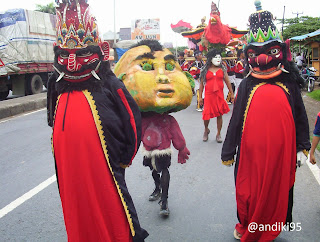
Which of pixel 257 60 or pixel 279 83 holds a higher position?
pixel 257 60

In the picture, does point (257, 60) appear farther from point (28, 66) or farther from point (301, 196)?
point (28, 66)

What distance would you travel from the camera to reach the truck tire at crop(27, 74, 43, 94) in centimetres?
1547

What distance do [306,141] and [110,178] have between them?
1740 mm

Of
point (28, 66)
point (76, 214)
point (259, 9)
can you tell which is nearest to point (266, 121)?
point (259, 9)

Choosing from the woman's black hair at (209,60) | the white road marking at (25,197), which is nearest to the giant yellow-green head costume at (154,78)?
the white road marking at (25,197)

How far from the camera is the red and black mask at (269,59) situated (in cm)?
286

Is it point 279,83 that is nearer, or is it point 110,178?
point 110,178

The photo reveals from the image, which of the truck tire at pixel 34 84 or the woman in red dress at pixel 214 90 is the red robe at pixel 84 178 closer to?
the woman in red dress at pixel 214 90

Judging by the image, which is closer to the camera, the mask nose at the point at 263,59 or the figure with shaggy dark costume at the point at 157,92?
the mask nose at the point at 263,59

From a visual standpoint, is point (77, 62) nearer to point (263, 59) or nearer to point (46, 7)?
point (263, 59)

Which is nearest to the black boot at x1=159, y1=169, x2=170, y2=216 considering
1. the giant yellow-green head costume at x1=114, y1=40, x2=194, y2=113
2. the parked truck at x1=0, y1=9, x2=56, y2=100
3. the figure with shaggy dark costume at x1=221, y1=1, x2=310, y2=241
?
the giant yellow-green head costume at x1=114, y1=40, x2=194, y2=113

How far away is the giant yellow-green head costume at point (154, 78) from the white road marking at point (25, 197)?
2.07m

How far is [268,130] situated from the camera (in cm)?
282

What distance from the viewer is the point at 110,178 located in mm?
2498
